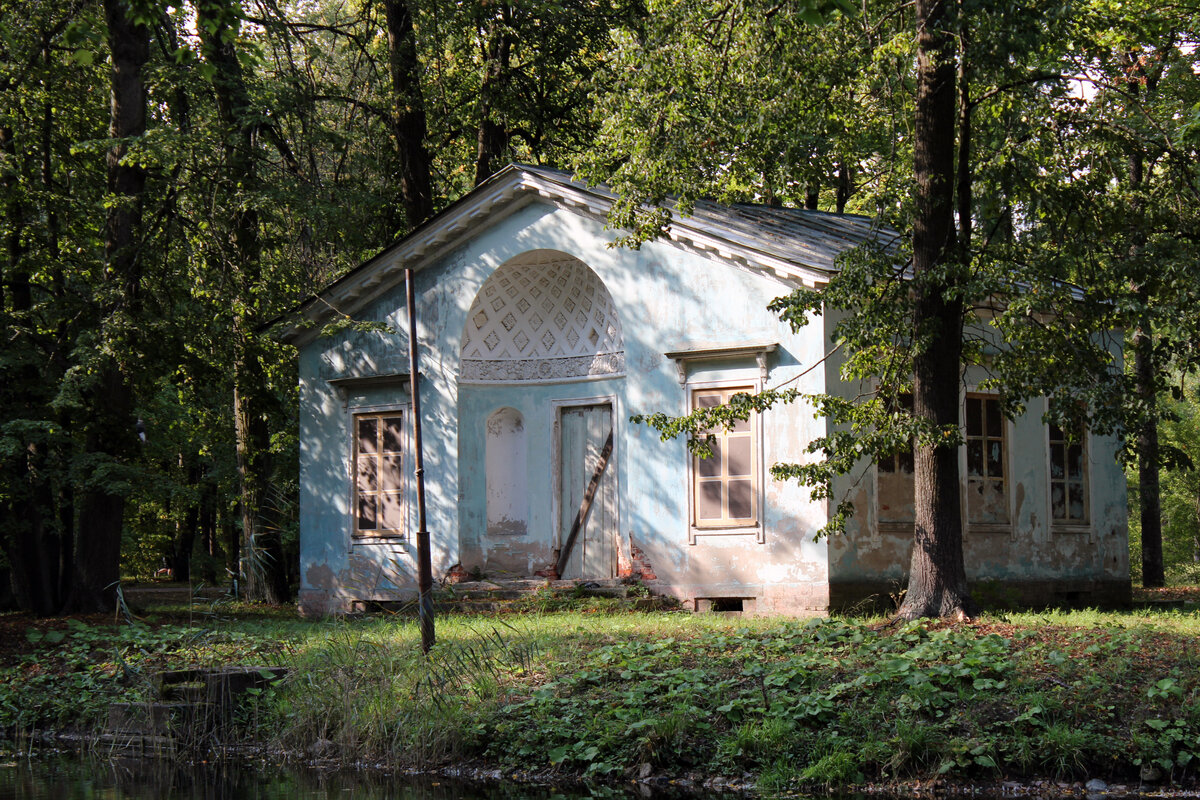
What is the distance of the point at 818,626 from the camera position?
1163 centimetres

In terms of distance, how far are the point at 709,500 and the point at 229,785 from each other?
26.9 ft

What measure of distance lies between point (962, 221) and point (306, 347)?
11.1 meters

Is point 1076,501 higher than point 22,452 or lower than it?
lower

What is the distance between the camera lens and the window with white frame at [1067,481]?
57.0 ft

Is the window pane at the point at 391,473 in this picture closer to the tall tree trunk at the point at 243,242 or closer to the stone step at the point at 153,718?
the tall tree trunk at the point at 243,242

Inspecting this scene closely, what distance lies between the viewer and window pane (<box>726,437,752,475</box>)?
15734 millimetres

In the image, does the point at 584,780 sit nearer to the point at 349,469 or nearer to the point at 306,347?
the point at 349,469

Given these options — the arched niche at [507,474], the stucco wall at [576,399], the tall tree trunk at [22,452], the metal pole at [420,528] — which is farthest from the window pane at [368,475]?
the metal pole at [420,528]

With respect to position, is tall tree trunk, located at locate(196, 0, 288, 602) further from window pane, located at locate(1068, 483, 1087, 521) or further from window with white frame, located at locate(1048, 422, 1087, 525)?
window pane, located at locate(1068, 483, 1087, 521)

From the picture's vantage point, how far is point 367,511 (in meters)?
18.9

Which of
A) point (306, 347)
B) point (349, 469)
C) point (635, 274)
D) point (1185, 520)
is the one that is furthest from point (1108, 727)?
point (1185, 520)

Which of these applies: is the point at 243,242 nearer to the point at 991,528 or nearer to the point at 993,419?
the point at 993,419

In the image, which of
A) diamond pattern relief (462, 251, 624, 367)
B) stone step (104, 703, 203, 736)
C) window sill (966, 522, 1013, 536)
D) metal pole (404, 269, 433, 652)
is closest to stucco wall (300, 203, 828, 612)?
diamond pattern relief (462, 251, 624, 367)

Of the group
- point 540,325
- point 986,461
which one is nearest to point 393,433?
point 540,325
